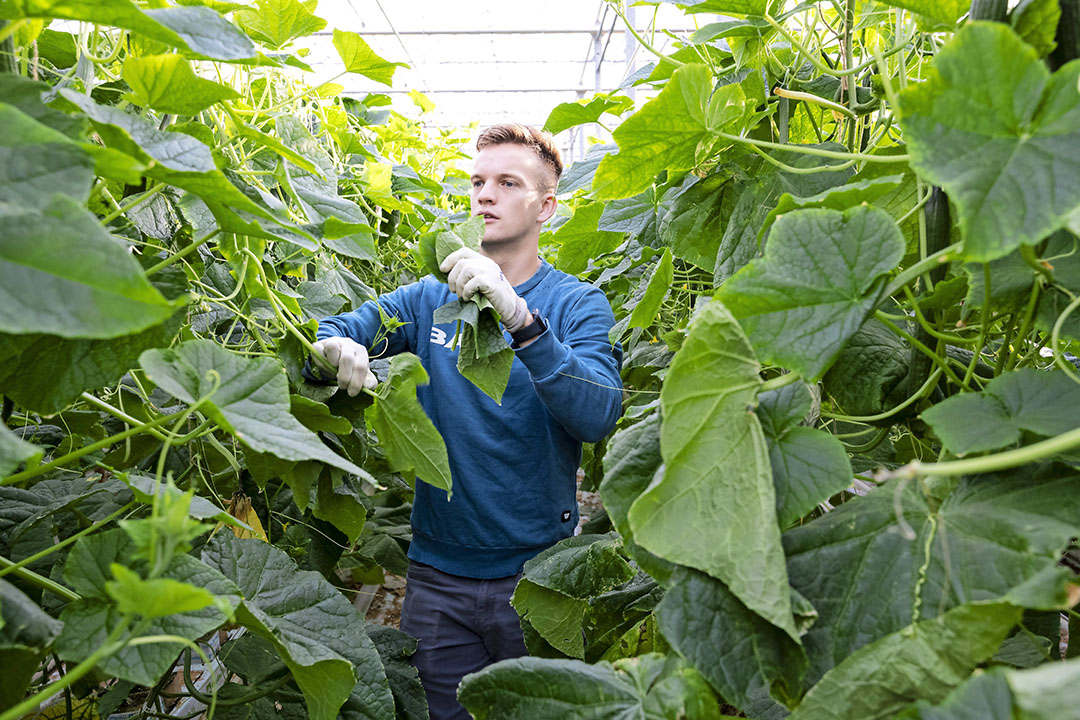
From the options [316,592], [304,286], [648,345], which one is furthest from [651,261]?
[316,592]

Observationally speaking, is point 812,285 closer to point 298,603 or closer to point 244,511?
point 298,603

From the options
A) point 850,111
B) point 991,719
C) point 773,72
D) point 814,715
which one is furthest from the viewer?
point 773,72

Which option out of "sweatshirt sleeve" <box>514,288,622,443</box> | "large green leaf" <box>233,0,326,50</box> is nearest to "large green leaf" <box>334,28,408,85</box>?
"large green leaf" <box>233,0,326,50</box>

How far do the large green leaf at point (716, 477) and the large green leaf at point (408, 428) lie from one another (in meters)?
0.36

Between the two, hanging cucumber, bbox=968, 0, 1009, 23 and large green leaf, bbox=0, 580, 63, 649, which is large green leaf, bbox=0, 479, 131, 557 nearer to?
large green leaf, bbox=0, 580, 63, 649

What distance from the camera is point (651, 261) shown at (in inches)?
49.4

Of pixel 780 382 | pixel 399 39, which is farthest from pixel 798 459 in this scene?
pixel 399 39

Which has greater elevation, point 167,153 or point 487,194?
point 167,153

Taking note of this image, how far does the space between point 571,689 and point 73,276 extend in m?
0.41

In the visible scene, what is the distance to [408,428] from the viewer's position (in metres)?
0.81

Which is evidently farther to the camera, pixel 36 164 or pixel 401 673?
pixel 401 673

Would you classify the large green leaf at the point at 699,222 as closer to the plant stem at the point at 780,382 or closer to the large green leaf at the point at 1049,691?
the plant stem at the point at 780,382

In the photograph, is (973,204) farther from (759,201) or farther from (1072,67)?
(759,201)

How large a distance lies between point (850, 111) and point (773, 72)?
19 centimetres
